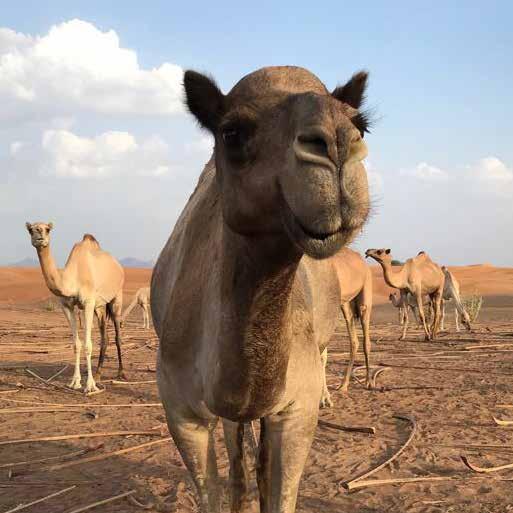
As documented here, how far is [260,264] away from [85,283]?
330 inches

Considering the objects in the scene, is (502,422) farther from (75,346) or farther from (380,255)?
(380,255)

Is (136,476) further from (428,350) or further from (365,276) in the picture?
(428,350)

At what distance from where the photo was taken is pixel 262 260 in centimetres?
227

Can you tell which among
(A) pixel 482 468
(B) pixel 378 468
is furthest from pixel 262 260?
(A) pixel 482 468

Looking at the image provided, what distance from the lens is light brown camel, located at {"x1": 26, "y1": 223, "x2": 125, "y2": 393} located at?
9.20 metres

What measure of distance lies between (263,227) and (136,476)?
12.2 ft

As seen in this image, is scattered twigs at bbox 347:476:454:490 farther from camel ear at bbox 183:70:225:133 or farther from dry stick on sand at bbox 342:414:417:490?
camel ear at bbox 183:70:225:133

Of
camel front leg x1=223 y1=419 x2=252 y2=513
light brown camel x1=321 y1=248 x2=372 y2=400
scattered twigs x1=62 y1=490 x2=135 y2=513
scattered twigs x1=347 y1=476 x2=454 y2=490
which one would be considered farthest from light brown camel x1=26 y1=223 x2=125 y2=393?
camel front leg x1=223 y1=419 x2=252 y2=513

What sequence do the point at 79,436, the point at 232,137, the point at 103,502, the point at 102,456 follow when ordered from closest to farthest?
the point at 232,137 < the point at 103,502 < the point at 102,456 < the point at 79,436

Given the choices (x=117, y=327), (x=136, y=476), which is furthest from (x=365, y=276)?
(x=136, y=476)

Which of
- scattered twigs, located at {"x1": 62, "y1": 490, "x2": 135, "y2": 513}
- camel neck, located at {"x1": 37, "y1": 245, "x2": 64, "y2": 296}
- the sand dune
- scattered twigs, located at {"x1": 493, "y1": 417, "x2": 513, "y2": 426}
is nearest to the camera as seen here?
scattered twigs, located at {"x1": 62, "y1": 490, "x2": 135, "y2": 513}

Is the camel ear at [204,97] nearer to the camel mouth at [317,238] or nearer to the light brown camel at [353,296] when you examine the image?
the camel mouth at [317,238]

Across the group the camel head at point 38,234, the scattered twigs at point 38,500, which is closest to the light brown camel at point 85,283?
the camel head at point 38,234

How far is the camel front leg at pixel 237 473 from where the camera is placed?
12.6 feet
